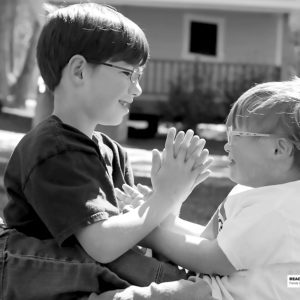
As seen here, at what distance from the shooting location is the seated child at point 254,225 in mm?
1945

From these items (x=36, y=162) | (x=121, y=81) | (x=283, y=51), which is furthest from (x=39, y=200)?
(x=283, y=51)

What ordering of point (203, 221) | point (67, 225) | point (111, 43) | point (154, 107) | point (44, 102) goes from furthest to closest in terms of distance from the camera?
point (154, 107) → point (44, 102) → point (203, 221) → point (111, 43) → point (67, 225)

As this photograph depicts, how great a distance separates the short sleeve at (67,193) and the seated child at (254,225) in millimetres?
228

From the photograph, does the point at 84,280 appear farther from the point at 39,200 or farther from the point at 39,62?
the point at 39,62

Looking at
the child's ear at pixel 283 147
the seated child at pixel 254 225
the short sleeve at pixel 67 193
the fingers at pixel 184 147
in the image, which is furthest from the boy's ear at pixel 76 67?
the child's ear at pixel 283 147

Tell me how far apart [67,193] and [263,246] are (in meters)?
0.60

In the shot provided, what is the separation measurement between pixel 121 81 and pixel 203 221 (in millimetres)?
4628

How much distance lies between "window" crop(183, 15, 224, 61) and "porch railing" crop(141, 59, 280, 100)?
1.69m

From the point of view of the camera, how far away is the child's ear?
203cm

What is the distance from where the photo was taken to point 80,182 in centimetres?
198

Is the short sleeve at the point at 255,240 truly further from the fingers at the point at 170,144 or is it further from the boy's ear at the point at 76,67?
the boy's ear at the point at 76,67

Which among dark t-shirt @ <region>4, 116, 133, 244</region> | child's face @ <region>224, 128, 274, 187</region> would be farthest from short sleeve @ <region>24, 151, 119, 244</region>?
child's face @ <region>224, 128, 274, 187</region>

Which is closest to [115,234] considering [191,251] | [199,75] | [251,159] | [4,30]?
[191,251]

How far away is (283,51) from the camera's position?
18406mm
